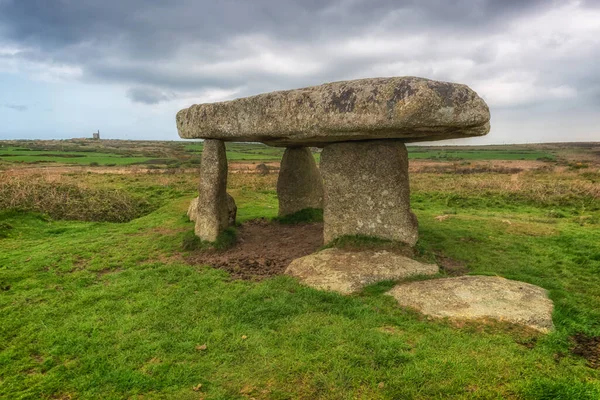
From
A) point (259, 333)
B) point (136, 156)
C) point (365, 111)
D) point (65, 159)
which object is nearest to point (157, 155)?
point (136, 156)

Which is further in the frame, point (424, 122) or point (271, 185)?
point (271, 185)

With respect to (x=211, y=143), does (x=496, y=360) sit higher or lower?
lower

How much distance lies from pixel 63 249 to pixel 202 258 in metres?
3.95

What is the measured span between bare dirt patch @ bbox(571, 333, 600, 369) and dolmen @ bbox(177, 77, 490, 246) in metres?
3.85

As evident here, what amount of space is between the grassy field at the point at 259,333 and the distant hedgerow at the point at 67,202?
4156 millimetres

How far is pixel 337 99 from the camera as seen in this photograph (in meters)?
8.09

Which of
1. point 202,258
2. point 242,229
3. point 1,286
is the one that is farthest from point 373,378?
point 242,229

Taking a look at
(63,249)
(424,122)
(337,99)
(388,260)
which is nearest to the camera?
(424,122)

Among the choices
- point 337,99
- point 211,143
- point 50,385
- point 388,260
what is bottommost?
point 50,385

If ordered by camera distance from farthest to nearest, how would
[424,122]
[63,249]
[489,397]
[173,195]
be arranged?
[173,195] → [63,249] → [424,122] → [489,397]

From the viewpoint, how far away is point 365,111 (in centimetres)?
777

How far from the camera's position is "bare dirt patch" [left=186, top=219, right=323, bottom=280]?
9.38 meters

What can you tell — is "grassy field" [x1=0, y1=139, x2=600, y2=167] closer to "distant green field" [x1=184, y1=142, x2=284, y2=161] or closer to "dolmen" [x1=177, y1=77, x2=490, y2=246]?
"distant green field" [x1=184, y1=142, x2=284, y2=161]

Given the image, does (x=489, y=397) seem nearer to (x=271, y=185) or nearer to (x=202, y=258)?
(x=202, y=258)
